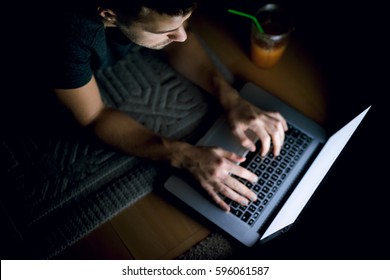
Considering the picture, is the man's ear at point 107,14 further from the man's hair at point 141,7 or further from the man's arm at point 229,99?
the man's arm at point 229,99

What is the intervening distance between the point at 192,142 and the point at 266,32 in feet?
1.01

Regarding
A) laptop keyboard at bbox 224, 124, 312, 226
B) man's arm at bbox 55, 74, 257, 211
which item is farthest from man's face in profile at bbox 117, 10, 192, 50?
laptop keyboard at bbox 224, 124, 312, 226

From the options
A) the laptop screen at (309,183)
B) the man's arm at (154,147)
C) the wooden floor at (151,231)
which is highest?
the laptop screen at (309,183)

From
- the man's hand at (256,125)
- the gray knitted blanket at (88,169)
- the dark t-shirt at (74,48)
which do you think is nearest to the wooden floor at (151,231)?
the gray knitted blanket at (88,169)

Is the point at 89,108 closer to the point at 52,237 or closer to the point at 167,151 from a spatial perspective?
the point at 167,151

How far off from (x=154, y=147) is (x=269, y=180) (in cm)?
26

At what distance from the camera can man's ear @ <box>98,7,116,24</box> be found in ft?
2.09

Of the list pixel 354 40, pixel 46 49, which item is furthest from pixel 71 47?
pixel 354 40

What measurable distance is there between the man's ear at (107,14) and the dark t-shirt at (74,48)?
0.02m

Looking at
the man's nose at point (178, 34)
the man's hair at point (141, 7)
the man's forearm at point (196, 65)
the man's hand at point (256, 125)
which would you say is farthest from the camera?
the man's forearm at point (196, 65)

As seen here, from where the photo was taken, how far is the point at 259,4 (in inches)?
38.8

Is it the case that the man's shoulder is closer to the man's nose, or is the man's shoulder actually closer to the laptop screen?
the man's nose

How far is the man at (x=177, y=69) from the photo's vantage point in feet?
2.09

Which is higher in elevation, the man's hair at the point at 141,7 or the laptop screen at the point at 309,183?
the man's hair at the point at 141,7
